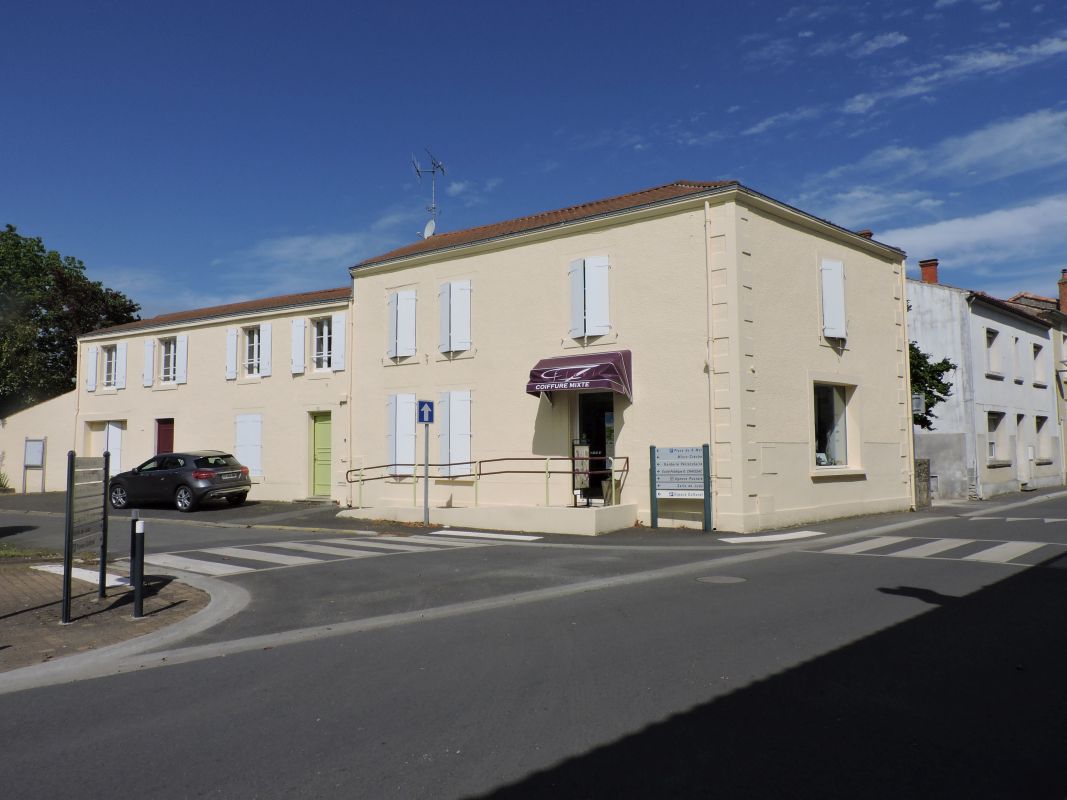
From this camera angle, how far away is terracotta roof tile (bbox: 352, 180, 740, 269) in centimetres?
1551

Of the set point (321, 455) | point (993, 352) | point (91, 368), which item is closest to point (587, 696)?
point (321, 455)

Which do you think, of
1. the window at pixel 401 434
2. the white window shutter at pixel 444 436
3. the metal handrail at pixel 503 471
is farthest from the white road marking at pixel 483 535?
the window at pixel 401 434

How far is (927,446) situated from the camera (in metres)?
Answer: 22.1

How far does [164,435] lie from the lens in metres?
24.4

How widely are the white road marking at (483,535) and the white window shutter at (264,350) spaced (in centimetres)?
951

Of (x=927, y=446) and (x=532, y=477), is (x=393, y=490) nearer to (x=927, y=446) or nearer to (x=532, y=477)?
(x=532, y=477)

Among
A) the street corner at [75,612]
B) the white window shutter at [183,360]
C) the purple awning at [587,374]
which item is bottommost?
the street corner at [75,612]

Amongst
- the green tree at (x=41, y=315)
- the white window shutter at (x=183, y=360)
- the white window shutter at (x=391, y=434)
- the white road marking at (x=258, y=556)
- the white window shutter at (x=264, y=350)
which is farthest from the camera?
the green tree at (x=41, y=315)

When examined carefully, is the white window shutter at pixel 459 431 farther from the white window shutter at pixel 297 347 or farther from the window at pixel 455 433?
the white window shutter at pixel 297 347

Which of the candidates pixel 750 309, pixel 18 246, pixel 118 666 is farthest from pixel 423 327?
pixel 18 246

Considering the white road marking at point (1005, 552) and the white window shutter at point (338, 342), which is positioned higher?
the white window shutter at point (338, 342)

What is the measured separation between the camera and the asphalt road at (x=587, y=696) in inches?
138

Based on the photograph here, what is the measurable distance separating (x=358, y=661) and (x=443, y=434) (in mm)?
12114

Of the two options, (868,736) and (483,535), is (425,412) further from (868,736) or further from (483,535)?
(868,736)
